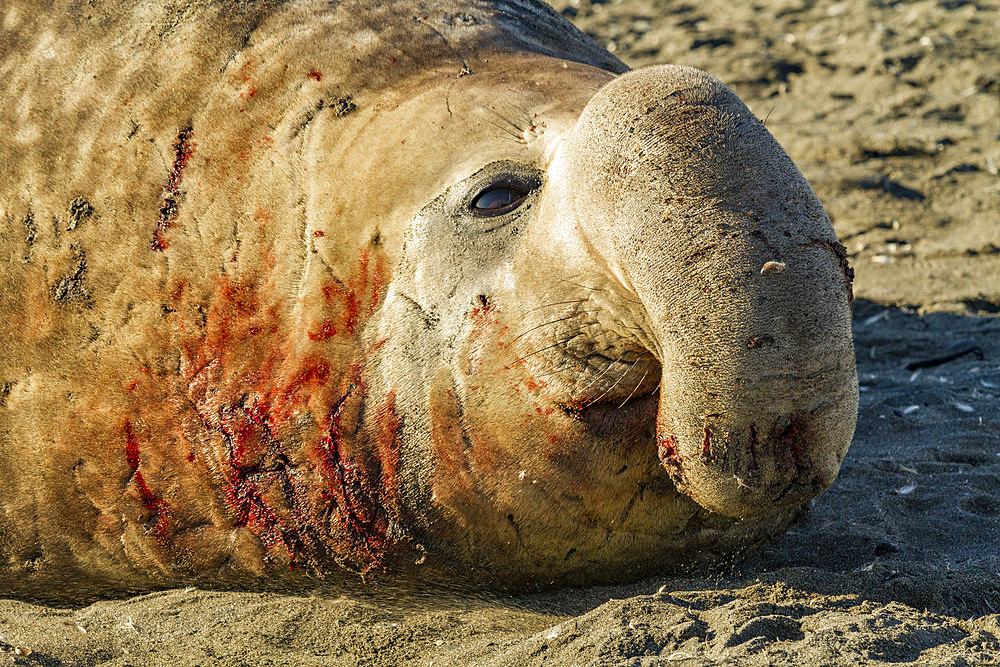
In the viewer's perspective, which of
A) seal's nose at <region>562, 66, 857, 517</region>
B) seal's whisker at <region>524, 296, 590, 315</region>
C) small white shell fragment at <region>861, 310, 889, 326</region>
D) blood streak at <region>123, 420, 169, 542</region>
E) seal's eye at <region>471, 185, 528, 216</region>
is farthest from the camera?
small white shell fragment at <region>861, 310, 889, 326</region>

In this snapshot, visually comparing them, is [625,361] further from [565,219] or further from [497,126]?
[497,126]

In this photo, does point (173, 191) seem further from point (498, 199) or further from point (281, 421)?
point (498, 199)

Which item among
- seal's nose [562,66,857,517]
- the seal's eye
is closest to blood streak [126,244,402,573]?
the seal's eye

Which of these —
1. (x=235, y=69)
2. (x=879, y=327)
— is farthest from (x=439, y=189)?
(x=879, y=327)

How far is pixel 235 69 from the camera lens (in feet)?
9.36

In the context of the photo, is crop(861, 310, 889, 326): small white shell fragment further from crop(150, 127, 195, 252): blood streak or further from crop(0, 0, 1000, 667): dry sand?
crop(150, 127, 195, 252): blood streak

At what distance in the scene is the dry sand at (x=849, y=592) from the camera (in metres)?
2.28

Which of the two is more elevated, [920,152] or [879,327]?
[920,152]

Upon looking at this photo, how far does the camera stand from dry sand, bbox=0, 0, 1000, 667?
2275 millimetres

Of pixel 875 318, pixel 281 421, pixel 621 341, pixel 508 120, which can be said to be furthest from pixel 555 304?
pixel 875 318

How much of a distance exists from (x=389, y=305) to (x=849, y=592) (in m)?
1.28

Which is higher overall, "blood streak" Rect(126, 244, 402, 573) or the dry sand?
"blood streak" Rect(126, 244, 402, 573)

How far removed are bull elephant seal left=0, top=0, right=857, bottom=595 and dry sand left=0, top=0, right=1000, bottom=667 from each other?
114 mm

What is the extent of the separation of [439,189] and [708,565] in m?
1.15
